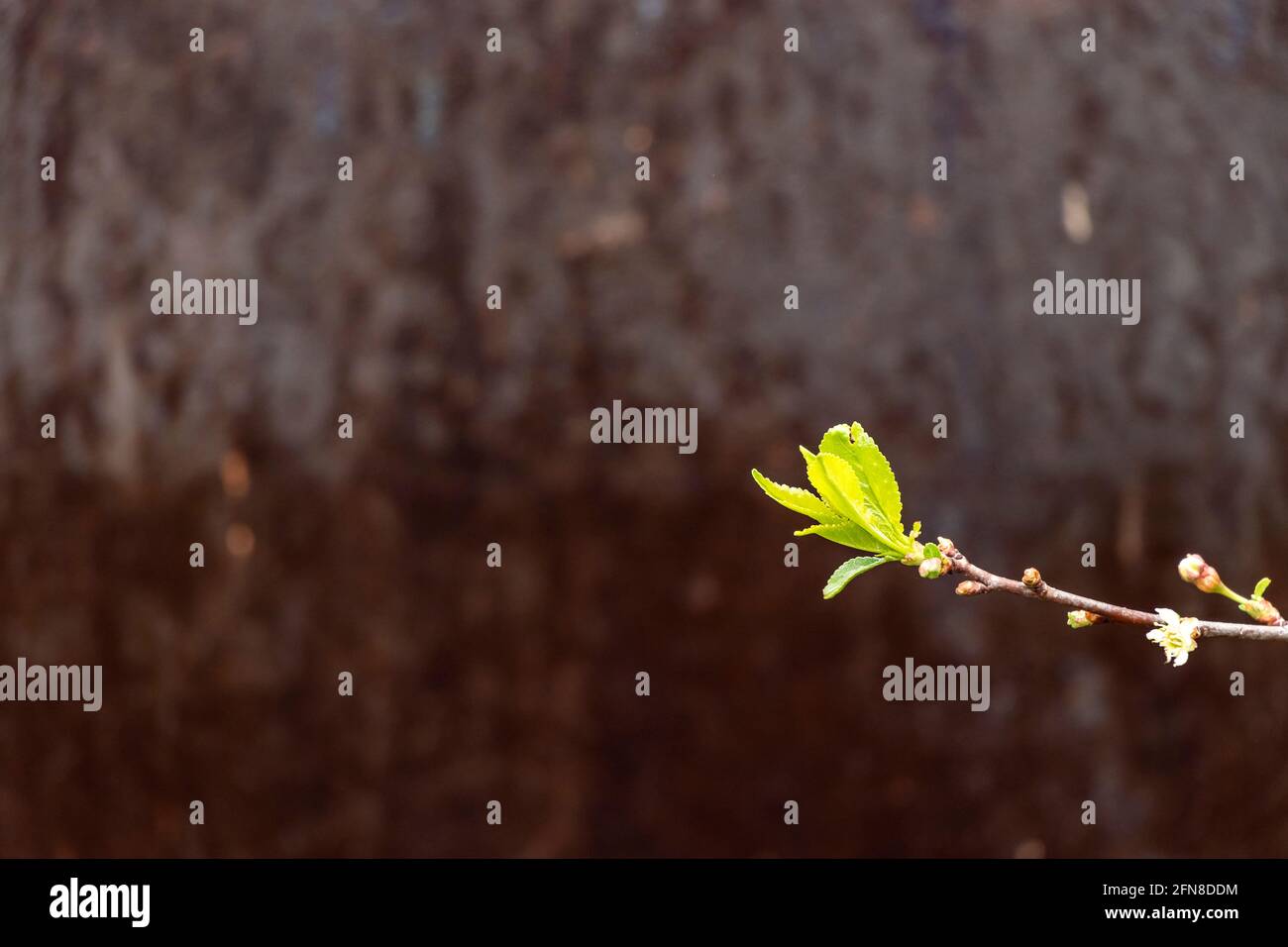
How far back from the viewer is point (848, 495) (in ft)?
1.32

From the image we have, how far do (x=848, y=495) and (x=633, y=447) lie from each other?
18.8 inches

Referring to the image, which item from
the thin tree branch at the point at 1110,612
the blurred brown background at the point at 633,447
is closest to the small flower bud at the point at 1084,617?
the thin tree branch at the point at 1110,612

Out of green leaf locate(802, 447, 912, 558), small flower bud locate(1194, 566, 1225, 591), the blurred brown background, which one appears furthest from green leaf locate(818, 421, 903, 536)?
the blurred brown background

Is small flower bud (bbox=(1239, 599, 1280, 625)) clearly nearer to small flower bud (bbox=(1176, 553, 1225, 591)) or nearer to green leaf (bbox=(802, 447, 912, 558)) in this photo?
small flower bud (bbox=(1176, 553, 1225, 591))

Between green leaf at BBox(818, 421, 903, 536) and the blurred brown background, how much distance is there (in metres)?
0.46

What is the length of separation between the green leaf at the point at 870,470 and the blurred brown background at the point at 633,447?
1.52ft

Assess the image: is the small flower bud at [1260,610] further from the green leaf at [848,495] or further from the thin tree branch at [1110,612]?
the green leaf at [848,495]

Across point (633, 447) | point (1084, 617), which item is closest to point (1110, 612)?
point (1084, 617)

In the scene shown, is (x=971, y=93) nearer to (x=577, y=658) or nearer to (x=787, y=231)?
(x=787, y=231)

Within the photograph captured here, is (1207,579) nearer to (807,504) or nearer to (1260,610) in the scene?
(1260,610)

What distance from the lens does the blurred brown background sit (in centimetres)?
88

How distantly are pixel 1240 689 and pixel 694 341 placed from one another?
1.72ft

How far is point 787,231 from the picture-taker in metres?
0.90

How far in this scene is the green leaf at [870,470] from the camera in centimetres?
41
